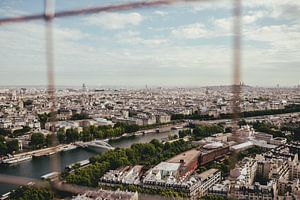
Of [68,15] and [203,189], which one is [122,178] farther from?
[68,15]

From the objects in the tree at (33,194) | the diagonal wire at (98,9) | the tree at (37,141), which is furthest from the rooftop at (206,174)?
the diagonal wire at (98,9)

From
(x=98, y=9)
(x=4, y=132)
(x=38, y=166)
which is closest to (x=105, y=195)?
(x=38, y=166)

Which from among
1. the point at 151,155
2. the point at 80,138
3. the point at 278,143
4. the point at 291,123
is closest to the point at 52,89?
the point at 151,155

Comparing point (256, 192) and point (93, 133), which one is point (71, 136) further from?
point (256, 192)

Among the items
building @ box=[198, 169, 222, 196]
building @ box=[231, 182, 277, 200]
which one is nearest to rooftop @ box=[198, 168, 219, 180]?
building @ box=[198, 169, 222, 196]

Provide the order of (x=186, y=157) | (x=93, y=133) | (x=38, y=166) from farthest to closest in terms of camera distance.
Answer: (x=93, y=133) < (x=38, y=166) < (x=186, y=157)

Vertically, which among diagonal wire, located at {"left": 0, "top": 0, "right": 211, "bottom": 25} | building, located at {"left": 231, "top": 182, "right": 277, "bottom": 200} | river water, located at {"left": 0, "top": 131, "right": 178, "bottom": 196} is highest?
diagonal wire, located at {"left": 0, "top": 0, "right": 211, "bottom": 25}

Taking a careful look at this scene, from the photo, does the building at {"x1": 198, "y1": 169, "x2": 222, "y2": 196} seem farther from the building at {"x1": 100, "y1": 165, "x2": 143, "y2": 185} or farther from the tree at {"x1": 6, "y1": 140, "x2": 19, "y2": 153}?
the tree at {"x1": 6, "y1": 140, "x2": 19, "y2": 153}

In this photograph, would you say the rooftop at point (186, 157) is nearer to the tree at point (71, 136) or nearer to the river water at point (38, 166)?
the river water at point (38, 166)
